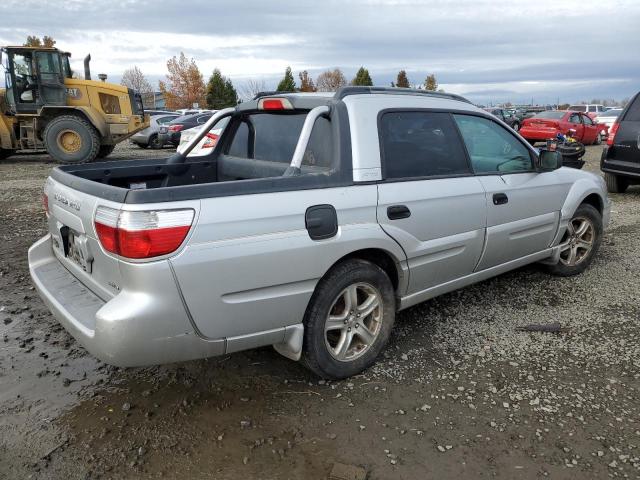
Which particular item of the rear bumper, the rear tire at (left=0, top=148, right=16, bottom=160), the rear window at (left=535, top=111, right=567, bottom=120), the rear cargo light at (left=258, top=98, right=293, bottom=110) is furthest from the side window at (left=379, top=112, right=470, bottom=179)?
the rear window at (left=535, top=111, right=567, bottom=120)

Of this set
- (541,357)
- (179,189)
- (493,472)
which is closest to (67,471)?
(179,189)

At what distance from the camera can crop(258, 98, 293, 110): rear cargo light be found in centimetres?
357

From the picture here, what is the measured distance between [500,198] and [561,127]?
17.8 meters

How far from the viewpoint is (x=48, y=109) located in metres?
14.0

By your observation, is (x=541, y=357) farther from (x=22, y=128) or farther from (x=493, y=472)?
(x=22, y=128)

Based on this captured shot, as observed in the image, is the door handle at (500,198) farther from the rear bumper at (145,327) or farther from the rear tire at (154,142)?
the rear tire at (154,142)

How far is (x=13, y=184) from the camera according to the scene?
10.9 m

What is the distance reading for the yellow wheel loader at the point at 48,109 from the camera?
13820 mm

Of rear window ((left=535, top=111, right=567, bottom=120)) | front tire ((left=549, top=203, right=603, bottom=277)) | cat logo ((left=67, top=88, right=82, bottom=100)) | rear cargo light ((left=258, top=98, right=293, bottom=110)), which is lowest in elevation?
front tire ((left=549, top=203, right=603, bottom=277))

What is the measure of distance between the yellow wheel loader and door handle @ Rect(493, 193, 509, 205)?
41.5 feet

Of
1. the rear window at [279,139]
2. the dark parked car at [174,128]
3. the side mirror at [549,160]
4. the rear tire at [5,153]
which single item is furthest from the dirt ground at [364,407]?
the dark parked car at [174,128]

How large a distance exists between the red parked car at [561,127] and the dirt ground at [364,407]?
54.1 ft

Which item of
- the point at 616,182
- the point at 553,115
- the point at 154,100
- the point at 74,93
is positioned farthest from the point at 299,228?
the point at 154,100

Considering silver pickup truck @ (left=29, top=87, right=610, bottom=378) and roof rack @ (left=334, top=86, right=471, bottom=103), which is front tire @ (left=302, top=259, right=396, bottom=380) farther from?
roof rack @ (left=334, top=86, right=471, bottom=103)
